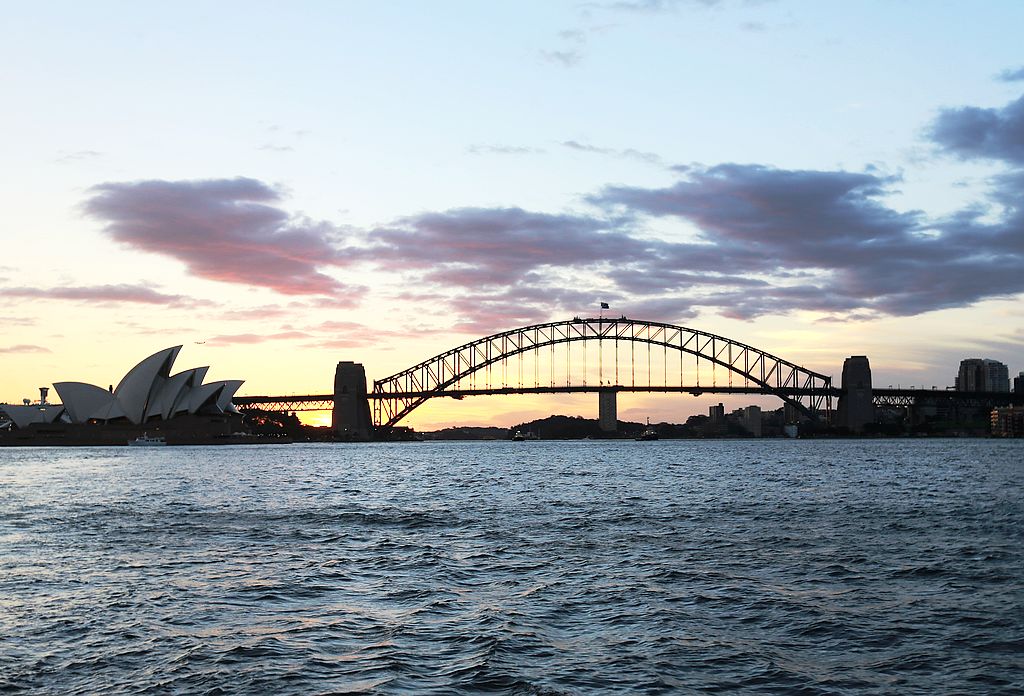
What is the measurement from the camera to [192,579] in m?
20.1

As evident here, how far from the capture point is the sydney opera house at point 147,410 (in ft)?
512

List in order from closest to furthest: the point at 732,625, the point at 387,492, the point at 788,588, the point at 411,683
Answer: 1. the point at 411,683
2. the point at 732,625
3. the point at 788,588
4. the point at 387,492

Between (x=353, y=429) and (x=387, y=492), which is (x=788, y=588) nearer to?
(x=387, y=492)

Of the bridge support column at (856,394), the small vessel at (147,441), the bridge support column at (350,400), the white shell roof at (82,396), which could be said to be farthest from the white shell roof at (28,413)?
the bridge support column at (856,394)

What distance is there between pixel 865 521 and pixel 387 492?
23.3 metres

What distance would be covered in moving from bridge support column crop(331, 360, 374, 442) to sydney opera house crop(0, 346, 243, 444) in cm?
2291

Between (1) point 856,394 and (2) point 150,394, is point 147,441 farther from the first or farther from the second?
(1) point 856,394

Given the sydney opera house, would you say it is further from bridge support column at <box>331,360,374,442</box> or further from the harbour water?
the harbour water

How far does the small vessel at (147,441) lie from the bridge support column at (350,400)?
39606 mm

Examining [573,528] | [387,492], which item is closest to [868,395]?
[387,492]

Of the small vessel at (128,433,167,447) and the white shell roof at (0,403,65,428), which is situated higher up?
the white shell roof at (0,403,65,428)

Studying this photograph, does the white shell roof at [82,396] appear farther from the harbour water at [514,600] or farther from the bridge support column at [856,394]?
the harbour water at [514,600]

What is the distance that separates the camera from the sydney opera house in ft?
512

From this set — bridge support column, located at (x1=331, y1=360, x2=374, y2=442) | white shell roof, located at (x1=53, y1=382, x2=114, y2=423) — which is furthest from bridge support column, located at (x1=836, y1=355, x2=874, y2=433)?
white shell roof, located at (x1=53, y1=382, x2=114, y2=423)
